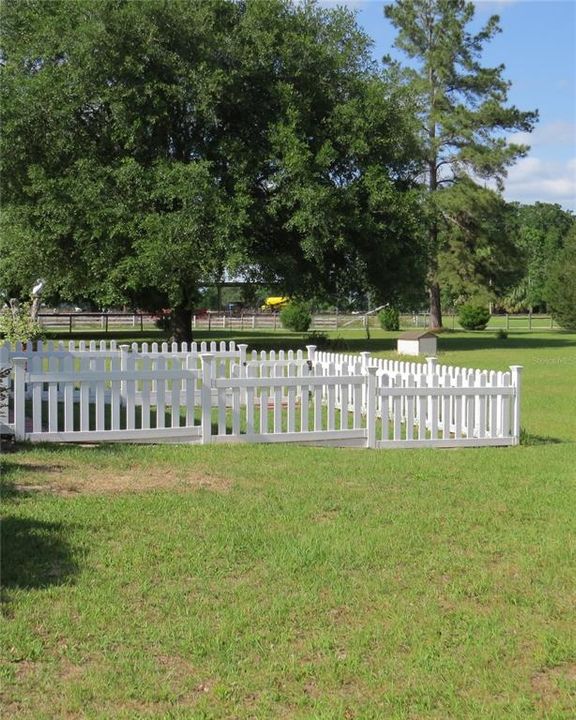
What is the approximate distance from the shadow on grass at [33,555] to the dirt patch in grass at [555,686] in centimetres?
234

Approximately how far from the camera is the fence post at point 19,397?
7.68 metres

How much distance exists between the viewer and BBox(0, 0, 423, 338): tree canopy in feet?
79.0

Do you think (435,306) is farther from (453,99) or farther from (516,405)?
(516,405)

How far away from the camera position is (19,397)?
7.70 meters

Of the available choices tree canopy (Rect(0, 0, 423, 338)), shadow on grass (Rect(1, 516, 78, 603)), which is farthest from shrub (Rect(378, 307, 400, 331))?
shadow on grass (Rect(1, 516, 78, 603))

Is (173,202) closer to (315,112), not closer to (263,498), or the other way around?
(315,112)

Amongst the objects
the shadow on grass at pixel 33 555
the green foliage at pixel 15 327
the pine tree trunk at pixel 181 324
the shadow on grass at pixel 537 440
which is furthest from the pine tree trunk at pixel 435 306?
the shadow on grass at pixel 33 555

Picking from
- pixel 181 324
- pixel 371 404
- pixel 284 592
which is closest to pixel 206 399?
pixel 371 404

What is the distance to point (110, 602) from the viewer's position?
3.87 meters

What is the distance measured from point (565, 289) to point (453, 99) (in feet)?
43.2

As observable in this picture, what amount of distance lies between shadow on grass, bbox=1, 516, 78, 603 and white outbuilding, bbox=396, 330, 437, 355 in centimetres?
2213

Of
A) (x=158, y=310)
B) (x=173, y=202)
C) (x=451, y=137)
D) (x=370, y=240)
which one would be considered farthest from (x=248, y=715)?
(x=451, y=137)

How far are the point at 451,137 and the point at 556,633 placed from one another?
4276 centimetres

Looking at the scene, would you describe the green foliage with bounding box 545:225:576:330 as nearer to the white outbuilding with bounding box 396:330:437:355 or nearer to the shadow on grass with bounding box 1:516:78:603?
the white outbuilding with bounding box 396:330:437:355
